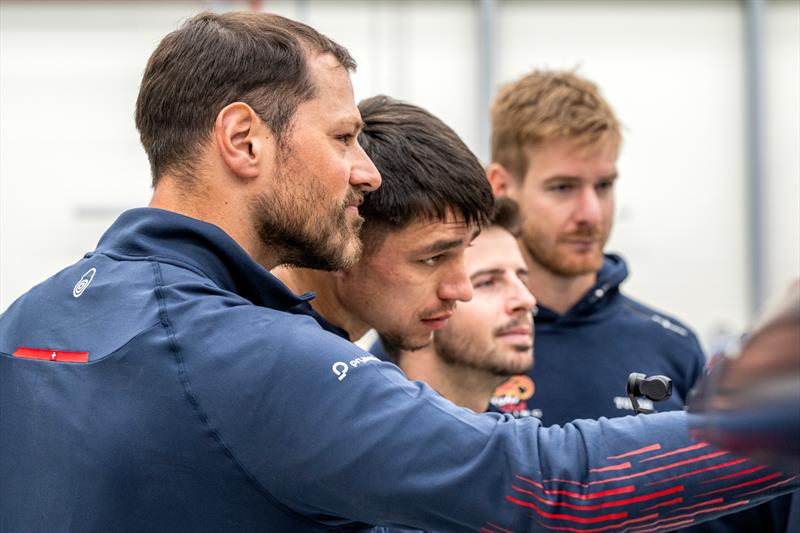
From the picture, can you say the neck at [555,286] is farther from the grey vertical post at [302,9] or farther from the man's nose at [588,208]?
the grey vertical post at [302,9]

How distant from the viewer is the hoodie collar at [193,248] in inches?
69.0

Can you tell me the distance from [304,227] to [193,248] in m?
0.23

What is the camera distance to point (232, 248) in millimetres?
1780

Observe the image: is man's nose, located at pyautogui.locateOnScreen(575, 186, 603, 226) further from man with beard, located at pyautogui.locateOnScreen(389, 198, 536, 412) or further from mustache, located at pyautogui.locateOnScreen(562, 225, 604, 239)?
man with beard, located at pyautogui.locateOnScreen(389, 198, 536, 412)

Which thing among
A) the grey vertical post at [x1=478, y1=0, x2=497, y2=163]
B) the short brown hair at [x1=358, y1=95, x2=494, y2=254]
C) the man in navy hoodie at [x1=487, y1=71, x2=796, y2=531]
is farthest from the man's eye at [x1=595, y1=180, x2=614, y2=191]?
the grey vertical post at [x1=478, y1=0, x2=497, y2=163]

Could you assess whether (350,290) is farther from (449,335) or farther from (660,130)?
(660,130)

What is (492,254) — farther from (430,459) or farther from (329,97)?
(430,459)

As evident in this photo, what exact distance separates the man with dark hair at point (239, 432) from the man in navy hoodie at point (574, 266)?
162 centimetres

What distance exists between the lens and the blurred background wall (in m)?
6.52

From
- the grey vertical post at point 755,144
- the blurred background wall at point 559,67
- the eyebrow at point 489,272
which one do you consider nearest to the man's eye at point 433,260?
the eyebrow at point 489,272

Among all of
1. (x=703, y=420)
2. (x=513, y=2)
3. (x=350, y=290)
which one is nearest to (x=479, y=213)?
(x=350, y=290)

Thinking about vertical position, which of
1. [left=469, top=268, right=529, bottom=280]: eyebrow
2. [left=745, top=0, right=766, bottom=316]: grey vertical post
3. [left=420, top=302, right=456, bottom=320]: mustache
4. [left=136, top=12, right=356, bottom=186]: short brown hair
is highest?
[left=136, top=12, right=356, bottom=186]: short brown hair

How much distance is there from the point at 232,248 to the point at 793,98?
6171 mm

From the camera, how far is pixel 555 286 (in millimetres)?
3570
